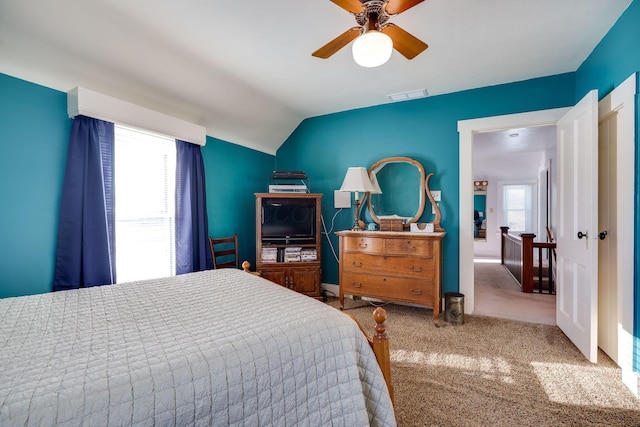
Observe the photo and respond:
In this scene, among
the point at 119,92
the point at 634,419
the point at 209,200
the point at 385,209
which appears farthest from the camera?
the point at 385,209

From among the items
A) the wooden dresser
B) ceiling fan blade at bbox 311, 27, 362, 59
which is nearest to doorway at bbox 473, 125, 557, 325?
the wooden dresser

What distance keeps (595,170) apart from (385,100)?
7.13ft

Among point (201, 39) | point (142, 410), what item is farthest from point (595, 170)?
point (201, 39)

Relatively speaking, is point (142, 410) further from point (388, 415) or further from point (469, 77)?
point (469, 77)

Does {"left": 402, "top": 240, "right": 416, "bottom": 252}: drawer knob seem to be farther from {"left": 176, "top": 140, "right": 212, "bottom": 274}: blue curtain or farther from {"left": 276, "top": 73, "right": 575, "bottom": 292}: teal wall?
{"left": 176, "top": 140, "right": 212, "bottom": 274}: blue curtain

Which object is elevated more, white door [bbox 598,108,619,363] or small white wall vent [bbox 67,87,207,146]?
small white wall vent [bbox 67,87,207,146]

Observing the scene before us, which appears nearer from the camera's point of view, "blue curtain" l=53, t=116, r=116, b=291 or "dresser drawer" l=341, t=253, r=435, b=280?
"blue curtain" l=53, t=116, r=116, b=291

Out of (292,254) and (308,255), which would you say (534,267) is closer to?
(308,255)

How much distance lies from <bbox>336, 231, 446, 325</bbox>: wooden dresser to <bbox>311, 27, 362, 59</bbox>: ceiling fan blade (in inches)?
74.1

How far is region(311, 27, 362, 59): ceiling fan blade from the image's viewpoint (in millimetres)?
1711

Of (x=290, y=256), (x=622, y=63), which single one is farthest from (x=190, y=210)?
(x=622, y=63)

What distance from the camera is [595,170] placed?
83.2 inches

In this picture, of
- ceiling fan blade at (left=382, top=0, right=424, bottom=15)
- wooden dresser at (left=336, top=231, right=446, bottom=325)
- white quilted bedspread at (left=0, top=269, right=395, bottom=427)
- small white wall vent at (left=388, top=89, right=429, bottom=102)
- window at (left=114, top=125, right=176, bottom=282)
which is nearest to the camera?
white quilted bedspread at (left=0, top=269, right=395, bottom=427)

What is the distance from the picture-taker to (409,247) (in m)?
3.01
